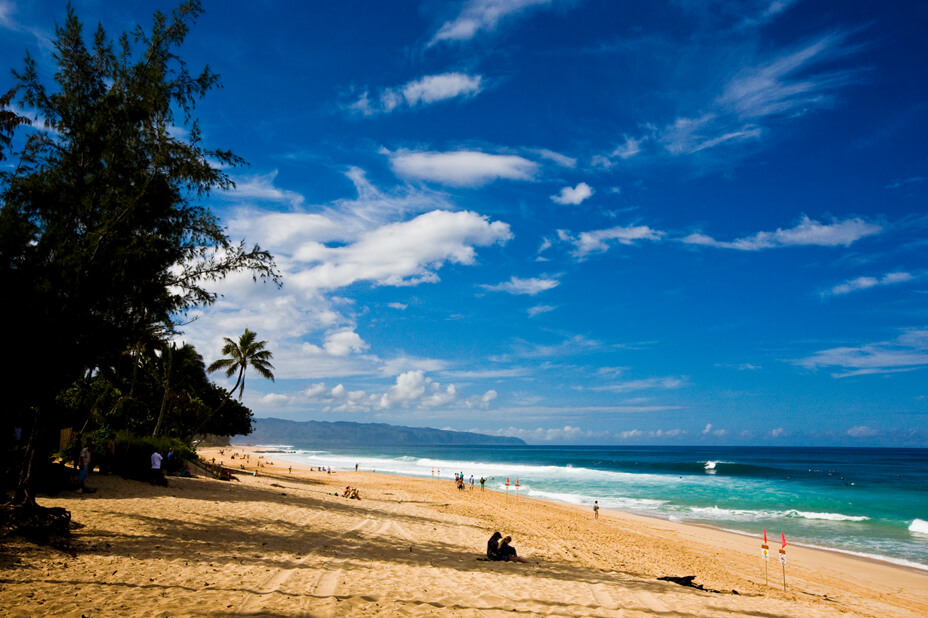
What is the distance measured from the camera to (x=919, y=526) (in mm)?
27641

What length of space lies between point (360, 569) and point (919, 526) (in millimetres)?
33231

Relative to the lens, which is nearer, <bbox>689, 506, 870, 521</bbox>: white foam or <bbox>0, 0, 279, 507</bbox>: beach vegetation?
<bbox>0, 0, 279, 507</bbox>: beach vegetation

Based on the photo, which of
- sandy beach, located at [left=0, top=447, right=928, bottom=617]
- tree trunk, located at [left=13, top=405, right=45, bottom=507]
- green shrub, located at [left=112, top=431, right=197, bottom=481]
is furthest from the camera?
green shrub, located at [left=112, top=431, right=197, bottom=481]

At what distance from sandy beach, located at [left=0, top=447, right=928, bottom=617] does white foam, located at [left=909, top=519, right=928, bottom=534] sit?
11932 mm

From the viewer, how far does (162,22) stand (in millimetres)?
10055

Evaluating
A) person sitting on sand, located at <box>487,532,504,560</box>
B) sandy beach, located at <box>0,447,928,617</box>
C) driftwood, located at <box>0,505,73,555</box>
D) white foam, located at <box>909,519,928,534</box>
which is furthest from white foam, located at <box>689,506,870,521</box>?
driftwood, located at <box>0,505,73,555</box>

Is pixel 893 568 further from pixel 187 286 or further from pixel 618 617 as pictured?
pixel 187 286

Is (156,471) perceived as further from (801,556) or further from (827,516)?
(827,516)

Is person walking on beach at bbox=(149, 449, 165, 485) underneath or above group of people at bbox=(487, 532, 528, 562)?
above

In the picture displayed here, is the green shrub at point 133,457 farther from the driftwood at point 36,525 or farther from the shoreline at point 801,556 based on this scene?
the shoreline at point 801,556

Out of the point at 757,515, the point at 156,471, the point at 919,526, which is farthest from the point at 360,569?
the point at 919,526

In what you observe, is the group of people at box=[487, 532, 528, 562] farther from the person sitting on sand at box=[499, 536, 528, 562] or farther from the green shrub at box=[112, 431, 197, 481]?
the green shrub at box=[112, 431, 197, 481]

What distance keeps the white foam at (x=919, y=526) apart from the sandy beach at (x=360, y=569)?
11.9 m

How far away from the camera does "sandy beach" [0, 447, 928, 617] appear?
6.96 meters
